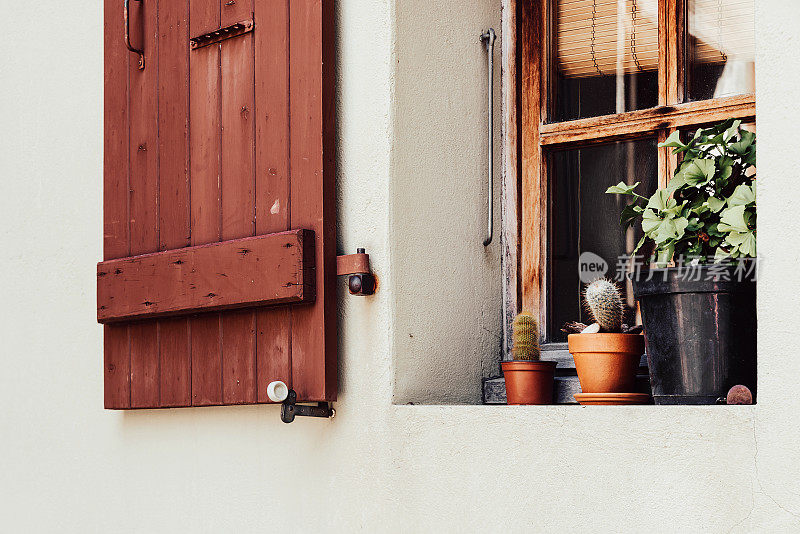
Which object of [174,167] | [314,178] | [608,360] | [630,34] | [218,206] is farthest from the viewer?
[174,167]

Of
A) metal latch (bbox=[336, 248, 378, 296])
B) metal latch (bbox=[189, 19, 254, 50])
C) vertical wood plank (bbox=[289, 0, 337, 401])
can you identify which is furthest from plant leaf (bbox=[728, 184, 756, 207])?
metal latch (bbox=[189, 19, 254, 50])

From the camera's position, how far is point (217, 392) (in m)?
2.86

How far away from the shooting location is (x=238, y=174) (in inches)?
113

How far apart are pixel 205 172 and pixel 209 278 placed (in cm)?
32

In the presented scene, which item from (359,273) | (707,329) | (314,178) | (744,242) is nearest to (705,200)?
(744,242)

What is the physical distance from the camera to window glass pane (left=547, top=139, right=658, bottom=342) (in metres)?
2.74

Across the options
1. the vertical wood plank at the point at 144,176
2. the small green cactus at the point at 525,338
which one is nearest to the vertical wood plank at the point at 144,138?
the vertical wood plank at the point at 144,176

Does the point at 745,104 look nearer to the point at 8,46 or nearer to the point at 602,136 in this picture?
the point at 602,136

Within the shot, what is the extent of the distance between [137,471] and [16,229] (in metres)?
1.08

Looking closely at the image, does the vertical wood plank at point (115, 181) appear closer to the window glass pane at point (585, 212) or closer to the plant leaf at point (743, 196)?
the window glass pane at point (585, 212)

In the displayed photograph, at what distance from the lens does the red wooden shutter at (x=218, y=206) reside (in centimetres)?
268

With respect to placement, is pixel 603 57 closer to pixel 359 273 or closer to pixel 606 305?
pixel 606 305

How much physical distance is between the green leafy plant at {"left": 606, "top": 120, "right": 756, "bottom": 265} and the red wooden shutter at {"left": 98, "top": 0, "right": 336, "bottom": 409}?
2.77ft

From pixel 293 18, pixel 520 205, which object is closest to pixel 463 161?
pixel 520 205
